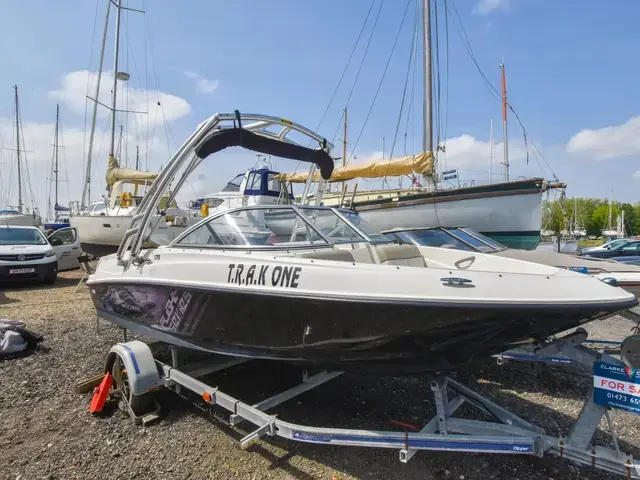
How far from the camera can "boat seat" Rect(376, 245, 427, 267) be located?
3.24 meters

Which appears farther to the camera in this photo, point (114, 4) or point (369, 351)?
point (114, 4)

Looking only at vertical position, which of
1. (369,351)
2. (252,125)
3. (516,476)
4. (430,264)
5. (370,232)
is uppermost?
(252,125)

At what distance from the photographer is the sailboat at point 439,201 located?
959 centimetres

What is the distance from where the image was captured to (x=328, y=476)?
249 centimetres

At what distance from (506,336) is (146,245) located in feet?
11.6

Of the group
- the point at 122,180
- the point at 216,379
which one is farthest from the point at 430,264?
the point at 122,180

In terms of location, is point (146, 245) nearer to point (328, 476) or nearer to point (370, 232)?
point (370, 232)

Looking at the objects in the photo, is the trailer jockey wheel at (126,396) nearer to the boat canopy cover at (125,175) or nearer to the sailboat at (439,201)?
the sailboat at (439,201)

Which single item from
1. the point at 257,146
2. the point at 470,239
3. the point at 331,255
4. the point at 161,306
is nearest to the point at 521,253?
the point at 470,239

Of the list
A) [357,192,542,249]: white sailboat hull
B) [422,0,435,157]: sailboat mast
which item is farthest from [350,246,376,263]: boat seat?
[422,0,435,157]: sailboat mast

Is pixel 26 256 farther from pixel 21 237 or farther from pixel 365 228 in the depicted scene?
pixel 365 228

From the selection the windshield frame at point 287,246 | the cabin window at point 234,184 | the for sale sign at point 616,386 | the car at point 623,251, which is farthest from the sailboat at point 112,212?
the car at point 623,251

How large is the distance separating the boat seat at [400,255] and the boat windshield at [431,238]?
2.71m

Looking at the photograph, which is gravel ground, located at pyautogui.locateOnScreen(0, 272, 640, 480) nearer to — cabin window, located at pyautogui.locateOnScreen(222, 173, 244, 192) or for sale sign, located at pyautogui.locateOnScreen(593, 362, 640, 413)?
for sale sign, located at pyautogui.locateOnScreen(593, 362, 640, 413)
